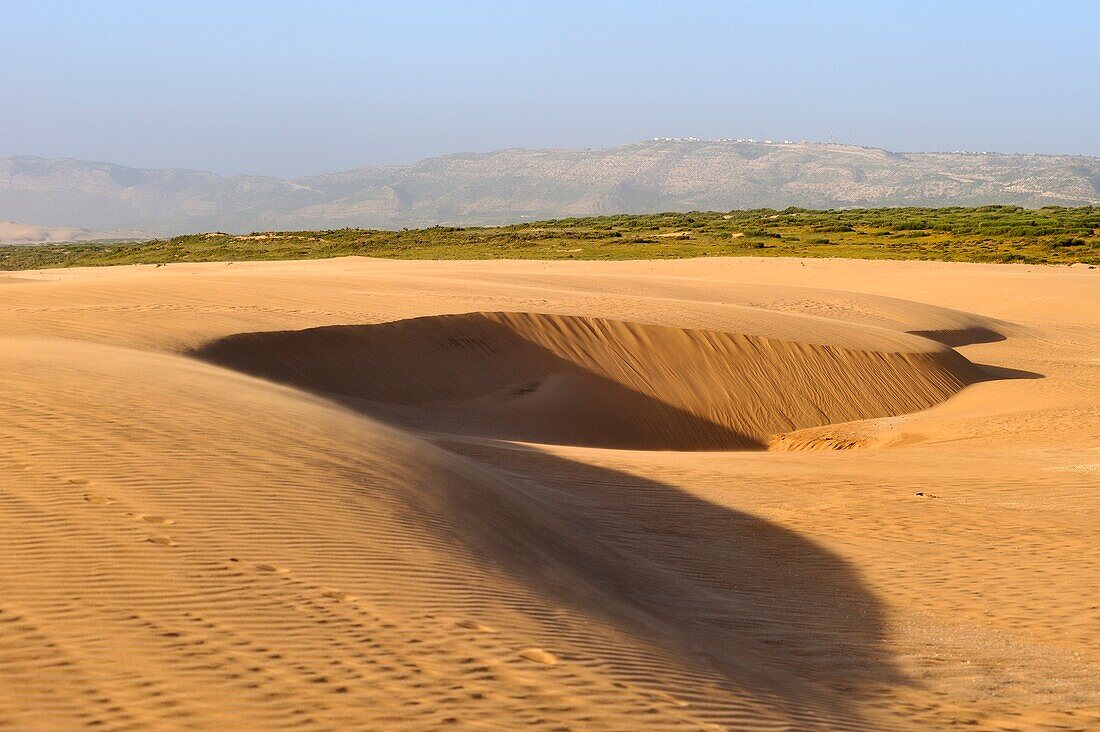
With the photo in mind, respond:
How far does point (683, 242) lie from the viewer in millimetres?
59188

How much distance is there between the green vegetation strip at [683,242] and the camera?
52.9 metres

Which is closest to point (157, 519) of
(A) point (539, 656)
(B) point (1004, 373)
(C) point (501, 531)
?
(A) point (539, 656)

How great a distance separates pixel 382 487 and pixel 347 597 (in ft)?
7.49

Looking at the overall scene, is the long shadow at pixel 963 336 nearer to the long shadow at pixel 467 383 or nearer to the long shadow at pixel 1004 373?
the long shadow at pixel 1004 373

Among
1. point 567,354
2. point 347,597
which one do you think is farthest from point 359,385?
point 347,597

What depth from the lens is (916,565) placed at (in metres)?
9.75

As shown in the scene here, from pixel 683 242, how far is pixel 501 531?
5215cm

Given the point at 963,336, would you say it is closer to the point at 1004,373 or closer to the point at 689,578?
the point at 1004,373

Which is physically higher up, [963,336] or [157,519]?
[157,519]

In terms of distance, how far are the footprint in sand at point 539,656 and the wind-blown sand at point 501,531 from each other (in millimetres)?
16

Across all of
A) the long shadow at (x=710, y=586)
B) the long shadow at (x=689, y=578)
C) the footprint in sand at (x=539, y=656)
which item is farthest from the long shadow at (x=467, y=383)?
the footprint in sand at (x=539, y=656)

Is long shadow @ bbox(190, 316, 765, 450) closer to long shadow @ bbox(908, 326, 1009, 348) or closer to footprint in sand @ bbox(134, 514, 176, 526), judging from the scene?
footprint in sand @ bbox(134, 514, 176, 526)


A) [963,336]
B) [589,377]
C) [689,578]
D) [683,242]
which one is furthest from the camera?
[683,242]

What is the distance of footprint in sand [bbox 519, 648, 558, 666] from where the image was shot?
5.43 m
